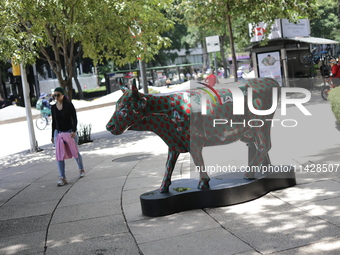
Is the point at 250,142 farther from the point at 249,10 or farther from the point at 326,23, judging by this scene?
the point at 326,23

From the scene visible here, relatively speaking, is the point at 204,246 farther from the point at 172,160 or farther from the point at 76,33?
the point at 76,33

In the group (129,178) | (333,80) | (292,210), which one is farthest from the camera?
(333,80)

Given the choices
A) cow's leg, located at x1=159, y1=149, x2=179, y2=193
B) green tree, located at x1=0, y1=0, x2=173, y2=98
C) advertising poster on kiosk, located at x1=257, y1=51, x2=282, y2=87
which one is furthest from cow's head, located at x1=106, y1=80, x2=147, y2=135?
advertising poster on kiosk, located at x1=257, y1=51, x2=282, y2=87

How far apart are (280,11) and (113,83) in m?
28.4

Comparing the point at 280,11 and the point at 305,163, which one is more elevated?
the point at 280,11

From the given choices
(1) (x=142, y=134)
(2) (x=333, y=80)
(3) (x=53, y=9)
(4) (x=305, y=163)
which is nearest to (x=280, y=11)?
(2) (x=333, y=80)

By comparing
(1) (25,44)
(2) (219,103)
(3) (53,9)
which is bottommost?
(2) (219,103)

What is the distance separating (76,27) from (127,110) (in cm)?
816

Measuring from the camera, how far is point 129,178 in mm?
8945

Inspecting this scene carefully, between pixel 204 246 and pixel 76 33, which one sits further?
pixel 76 33

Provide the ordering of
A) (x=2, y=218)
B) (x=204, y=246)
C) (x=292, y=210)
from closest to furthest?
(x=204, y=246), (x=292, y=210), (x=2, y=218)

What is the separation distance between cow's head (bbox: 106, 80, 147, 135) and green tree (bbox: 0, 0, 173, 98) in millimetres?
6758

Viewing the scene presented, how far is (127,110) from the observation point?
20.2ft

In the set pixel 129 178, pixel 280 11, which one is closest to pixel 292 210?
pixel 129 178
